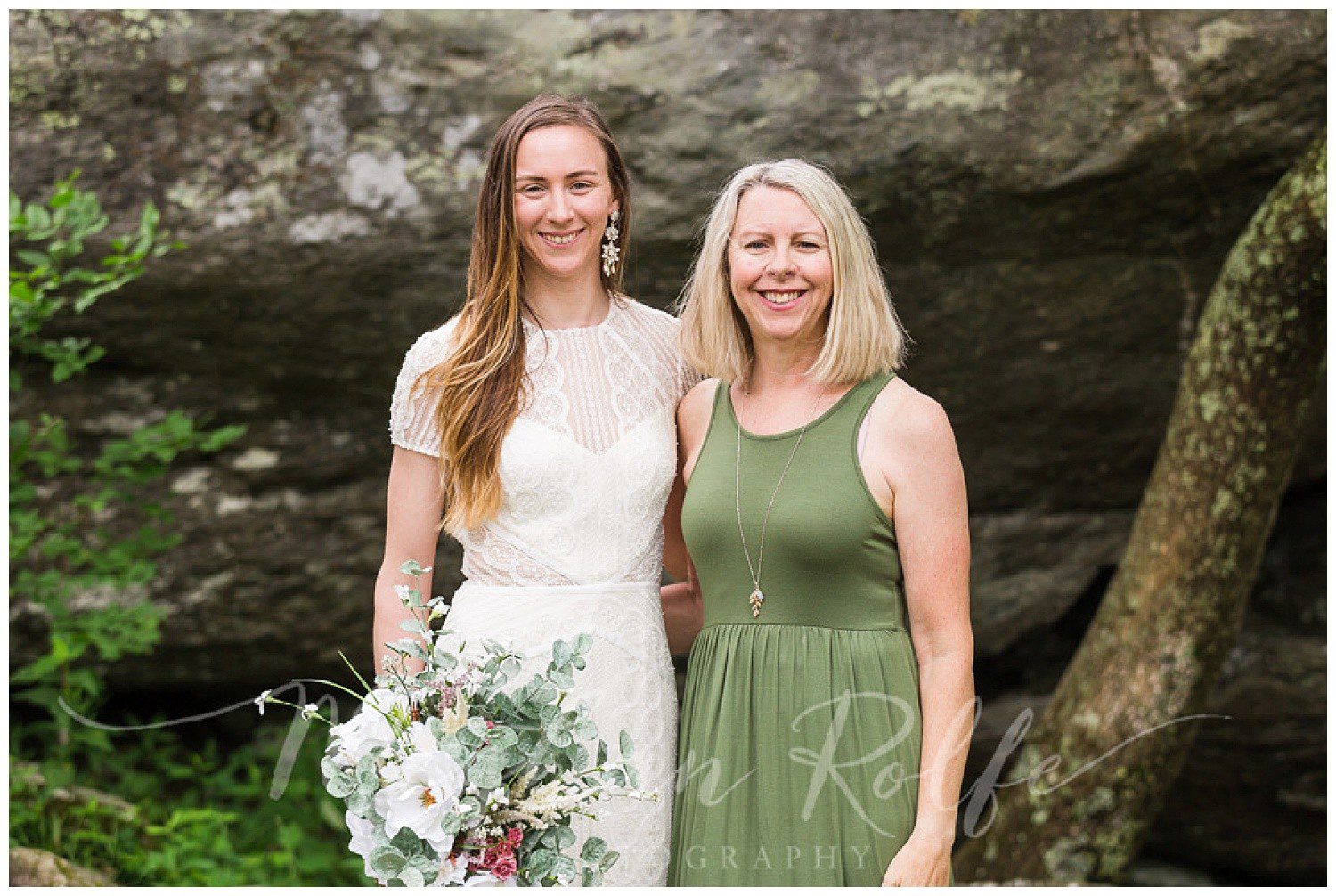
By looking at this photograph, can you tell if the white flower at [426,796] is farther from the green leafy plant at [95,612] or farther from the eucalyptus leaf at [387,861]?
the green leafy plant at [95,612]

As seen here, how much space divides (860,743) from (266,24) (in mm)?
2614

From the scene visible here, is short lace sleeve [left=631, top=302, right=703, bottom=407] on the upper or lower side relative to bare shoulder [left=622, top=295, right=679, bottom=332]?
lower

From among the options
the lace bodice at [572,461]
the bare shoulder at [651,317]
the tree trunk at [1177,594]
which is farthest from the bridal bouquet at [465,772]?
the tree trunk at [1177,594]

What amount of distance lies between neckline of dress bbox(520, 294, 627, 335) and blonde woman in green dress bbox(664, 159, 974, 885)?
31 cm

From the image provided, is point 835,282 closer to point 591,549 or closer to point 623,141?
point 591,549

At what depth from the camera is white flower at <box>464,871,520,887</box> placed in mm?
1718

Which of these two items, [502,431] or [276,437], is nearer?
[502,431]

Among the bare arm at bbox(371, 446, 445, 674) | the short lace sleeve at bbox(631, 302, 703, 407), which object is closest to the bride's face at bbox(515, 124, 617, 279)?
the short lace sleeve at bbox(631, 302, 703, 407)

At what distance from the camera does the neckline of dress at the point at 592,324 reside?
103 inches

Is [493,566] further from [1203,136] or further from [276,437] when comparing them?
[1203,136]

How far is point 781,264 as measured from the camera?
7.75 feet

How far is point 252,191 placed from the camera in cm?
370

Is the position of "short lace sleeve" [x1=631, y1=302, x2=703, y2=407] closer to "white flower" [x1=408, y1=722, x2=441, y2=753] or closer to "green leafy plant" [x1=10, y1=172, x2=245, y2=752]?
"white flower" [x1=408, y1=722, x2=441, y2=753]

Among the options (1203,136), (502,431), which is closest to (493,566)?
(502,431)
